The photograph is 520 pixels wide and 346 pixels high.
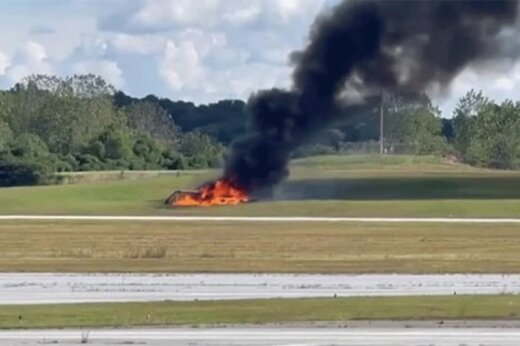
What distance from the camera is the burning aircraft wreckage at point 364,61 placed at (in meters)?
82.2

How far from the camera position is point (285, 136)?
296ft

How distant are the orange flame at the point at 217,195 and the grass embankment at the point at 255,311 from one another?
197 feet

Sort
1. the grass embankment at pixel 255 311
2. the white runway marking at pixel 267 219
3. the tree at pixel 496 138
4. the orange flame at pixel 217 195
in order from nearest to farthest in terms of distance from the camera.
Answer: the grass embankment at pixel 255 311 < the white runway marking at pixel 267 219 < the orange flame at pixel 217 195 < the tree at pixel 496 138

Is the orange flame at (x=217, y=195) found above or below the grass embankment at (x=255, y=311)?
below

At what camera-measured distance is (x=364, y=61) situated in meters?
85.8

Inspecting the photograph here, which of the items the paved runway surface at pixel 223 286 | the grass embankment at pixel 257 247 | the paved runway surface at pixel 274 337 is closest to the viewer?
the paved runway surface at pixel 274 337

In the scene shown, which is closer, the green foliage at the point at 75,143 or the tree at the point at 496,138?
the green foliage at the point at 75,143

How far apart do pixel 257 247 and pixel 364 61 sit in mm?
28974

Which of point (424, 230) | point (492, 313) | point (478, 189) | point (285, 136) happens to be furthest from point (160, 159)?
point (492, 313)

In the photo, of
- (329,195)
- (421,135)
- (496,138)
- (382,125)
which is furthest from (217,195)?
(496,138)

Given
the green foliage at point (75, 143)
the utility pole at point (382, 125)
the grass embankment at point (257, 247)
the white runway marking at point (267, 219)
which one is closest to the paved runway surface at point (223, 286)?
Answer: the grass embankment at point (257, 247)

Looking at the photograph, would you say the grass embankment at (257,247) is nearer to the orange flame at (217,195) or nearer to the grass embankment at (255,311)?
the grass embankment at (255,311)

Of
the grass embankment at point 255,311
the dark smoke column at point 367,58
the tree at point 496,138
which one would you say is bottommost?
the tree at point 496,138

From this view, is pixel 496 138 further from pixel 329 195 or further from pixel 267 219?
pixel 267 219
